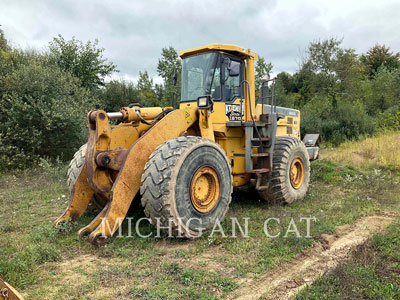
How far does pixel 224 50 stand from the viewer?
6.23 m

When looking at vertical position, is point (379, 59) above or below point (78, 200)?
above

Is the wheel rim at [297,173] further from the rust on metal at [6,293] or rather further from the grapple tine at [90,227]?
the rust on metal at [6,293]

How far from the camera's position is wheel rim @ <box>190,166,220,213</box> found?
15.7ft

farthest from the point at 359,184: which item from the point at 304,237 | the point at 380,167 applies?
the point at 304,237

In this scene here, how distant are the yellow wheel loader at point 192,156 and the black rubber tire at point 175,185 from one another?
13 millimetres

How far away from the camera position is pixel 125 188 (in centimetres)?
446

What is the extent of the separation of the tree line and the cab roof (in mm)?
620

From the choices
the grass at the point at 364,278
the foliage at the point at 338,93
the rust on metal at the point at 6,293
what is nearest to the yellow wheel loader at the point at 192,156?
the rust on metal at the point at 6,293

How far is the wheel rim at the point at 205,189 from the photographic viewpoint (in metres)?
4.79

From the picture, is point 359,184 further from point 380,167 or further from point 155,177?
point 155,177

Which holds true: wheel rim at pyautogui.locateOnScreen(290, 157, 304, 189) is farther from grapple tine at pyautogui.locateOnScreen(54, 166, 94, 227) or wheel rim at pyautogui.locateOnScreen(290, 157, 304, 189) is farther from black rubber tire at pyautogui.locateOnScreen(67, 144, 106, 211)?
grapple tine at pyautogui.locateOnScreen(54, 166, 94, 227)

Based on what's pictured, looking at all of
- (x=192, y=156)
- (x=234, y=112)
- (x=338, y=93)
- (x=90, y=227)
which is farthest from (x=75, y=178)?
(x=338, y=93)

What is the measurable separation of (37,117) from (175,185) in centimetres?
835

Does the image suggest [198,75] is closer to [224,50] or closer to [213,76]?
[213,76]
